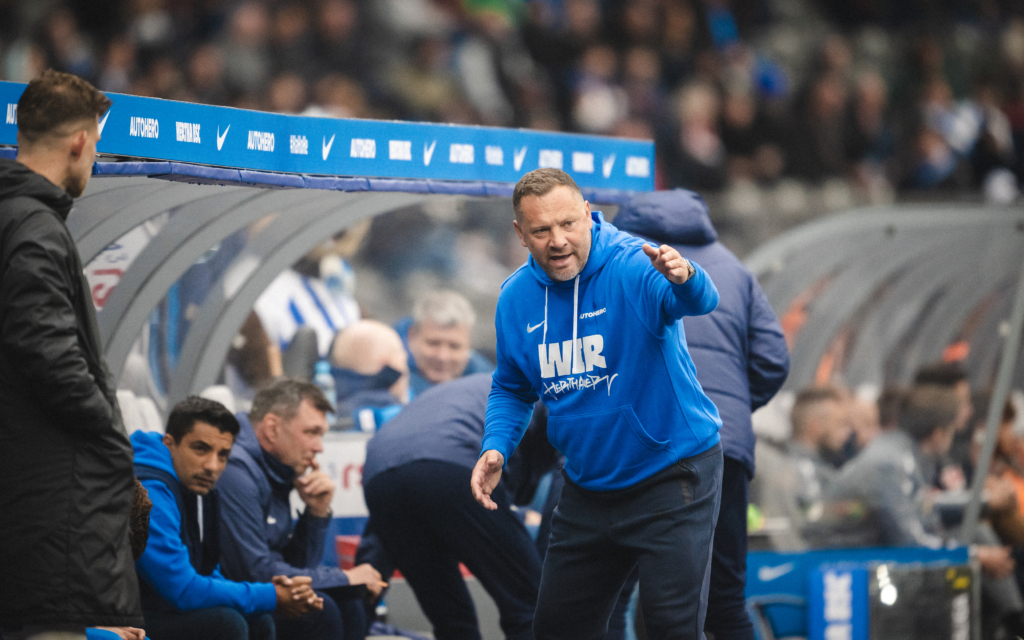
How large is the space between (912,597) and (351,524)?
280cm

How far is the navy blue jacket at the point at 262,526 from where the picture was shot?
196 inches

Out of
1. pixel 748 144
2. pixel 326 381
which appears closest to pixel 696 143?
pixel 748 144

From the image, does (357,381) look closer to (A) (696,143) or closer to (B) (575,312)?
(B) (575,312)

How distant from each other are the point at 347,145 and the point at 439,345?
161cm

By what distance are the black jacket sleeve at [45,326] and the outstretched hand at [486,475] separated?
1112mm

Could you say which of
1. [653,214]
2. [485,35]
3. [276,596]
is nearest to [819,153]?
[485,35]

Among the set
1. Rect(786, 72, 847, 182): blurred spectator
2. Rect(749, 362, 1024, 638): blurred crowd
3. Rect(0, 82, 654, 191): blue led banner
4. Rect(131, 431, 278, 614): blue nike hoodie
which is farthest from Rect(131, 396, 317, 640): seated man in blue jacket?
Rect(786, 72, 847, 182): blurred spectator

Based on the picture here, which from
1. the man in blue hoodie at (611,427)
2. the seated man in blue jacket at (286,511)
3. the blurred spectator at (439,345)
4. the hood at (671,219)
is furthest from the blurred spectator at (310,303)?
the man in blue hoodie at (611,427)

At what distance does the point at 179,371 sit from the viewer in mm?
5711

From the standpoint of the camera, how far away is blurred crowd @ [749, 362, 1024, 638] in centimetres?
703

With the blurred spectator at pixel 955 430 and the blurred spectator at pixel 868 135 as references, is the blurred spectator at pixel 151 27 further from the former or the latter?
the blurred spectator at pixel 868 135

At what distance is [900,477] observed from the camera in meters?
7.13

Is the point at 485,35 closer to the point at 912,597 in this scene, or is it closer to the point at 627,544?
the point at 912,597

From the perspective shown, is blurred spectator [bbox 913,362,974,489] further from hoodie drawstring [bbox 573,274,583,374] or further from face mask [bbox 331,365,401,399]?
hoodie drawstring [bbox 573,274,583,374]
